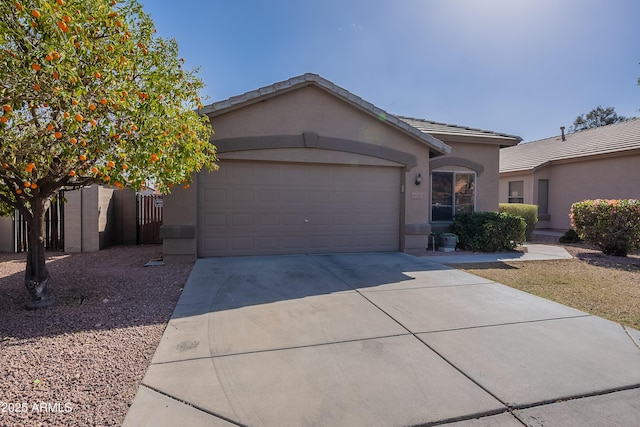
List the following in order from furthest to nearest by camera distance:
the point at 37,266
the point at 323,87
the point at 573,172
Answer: the point at 573,172
the point at 323,87
the point at 37,266

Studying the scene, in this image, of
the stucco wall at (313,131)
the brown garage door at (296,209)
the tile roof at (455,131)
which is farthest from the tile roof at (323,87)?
the tile roof at (455,131)

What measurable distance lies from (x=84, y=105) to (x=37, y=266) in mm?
2896

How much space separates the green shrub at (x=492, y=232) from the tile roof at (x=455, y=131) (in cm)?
320

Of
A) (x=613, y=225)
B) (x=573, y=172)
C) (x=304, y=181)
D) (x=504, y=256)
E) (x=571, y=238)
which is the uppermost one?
(x=573, y=172)

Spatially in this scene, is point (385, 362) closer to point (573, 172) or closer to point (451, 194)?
point (451, 194)

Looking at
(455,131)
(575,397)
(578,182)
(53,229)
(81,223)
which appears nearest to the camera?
(575,397)

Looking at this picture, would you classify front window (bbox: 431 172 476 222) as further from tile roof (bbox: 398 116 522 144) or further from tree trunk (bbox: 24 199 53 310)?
tree trunk (bbox: 24 199 53 310)

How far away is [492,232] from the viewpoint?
36.2 feet

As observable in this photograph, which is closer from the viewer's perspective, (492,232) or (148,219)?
(492,232)

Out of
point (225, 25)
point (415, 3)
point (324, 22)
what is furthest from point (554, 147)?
point (225, 25)

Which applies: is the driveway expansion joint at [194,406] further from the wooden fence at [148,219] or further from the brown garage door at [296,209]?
the wooden fence at [148,219]

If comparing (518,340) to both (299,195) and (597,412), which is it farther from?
(299,195)

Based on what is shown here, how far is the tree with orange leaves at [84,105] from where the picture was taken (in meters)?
3.69

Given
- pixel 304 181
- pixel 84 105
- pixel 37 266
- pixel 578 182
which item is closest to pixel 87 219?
pixel 37 266
